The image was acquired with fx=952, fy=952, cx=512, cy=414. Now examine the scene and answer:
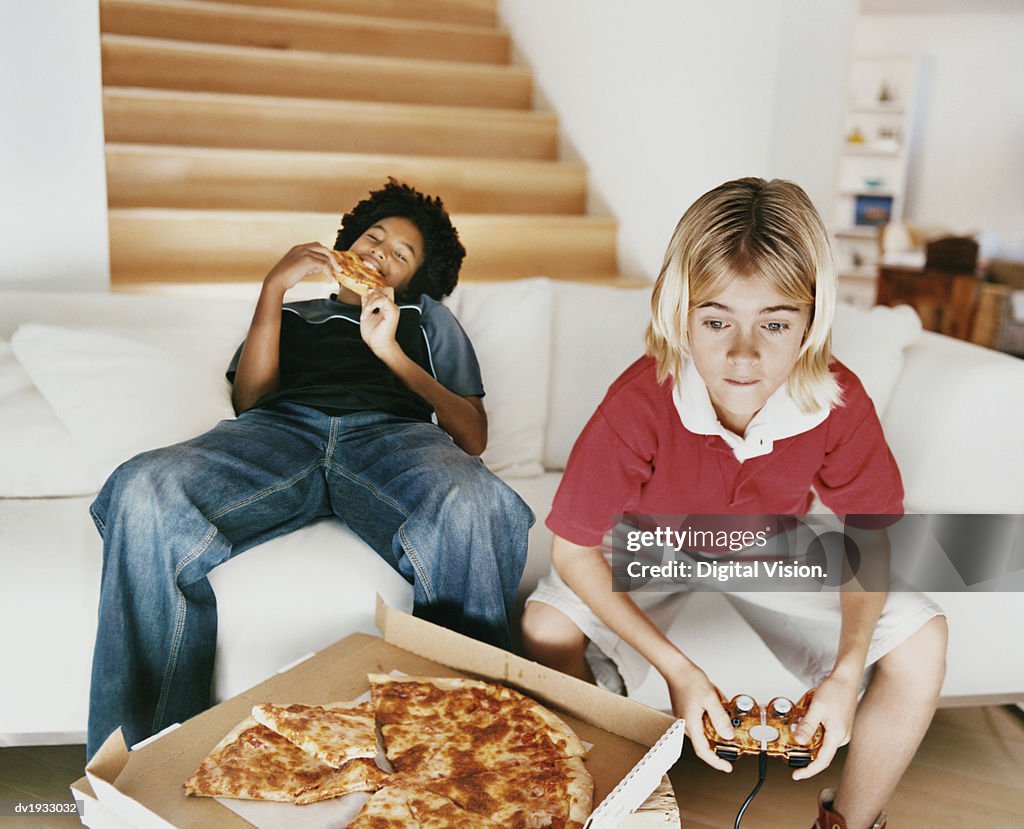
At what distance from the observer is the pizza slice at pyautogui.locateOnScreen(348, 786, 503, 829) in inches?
32.7

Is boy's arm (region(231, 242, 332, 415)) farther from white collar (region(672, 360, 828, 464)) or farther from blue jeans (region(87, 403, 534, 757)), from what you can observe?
white collar (region(672, 360, 828, 464))

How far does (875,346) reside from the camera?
5.54 ft

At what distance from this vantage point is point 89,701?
1.22 m

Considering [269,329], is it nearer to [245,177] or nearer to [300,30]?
[245,177]

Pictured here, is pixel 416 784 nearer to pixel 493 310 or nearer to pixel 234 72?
pixel 493 310

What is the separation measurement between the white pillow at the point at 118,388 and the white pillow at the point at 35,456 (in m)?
0.02

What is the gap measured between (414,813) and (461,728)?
0.44 ft

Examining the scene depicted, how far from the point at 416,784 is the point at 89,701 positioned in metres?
0.56

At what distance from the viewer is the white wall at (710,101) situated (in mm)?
2152

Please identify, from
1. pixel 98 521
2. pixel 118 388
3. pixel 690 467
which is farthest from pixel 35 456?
pixel 690 467

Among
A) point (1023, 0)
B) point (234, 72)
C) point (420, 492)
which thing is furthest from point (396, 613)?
point (1023, 0)

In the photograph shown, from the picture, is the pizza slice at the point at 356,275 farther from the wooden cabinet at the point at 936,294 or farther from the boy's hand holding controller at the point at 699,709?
the wooden cabinet at the point at 936,294

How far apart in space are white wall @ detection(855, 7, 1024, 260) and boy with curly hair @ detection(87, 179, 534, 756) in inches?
247

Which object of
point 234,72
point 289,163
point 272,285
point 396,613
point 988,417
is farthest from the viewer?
point 234,72
